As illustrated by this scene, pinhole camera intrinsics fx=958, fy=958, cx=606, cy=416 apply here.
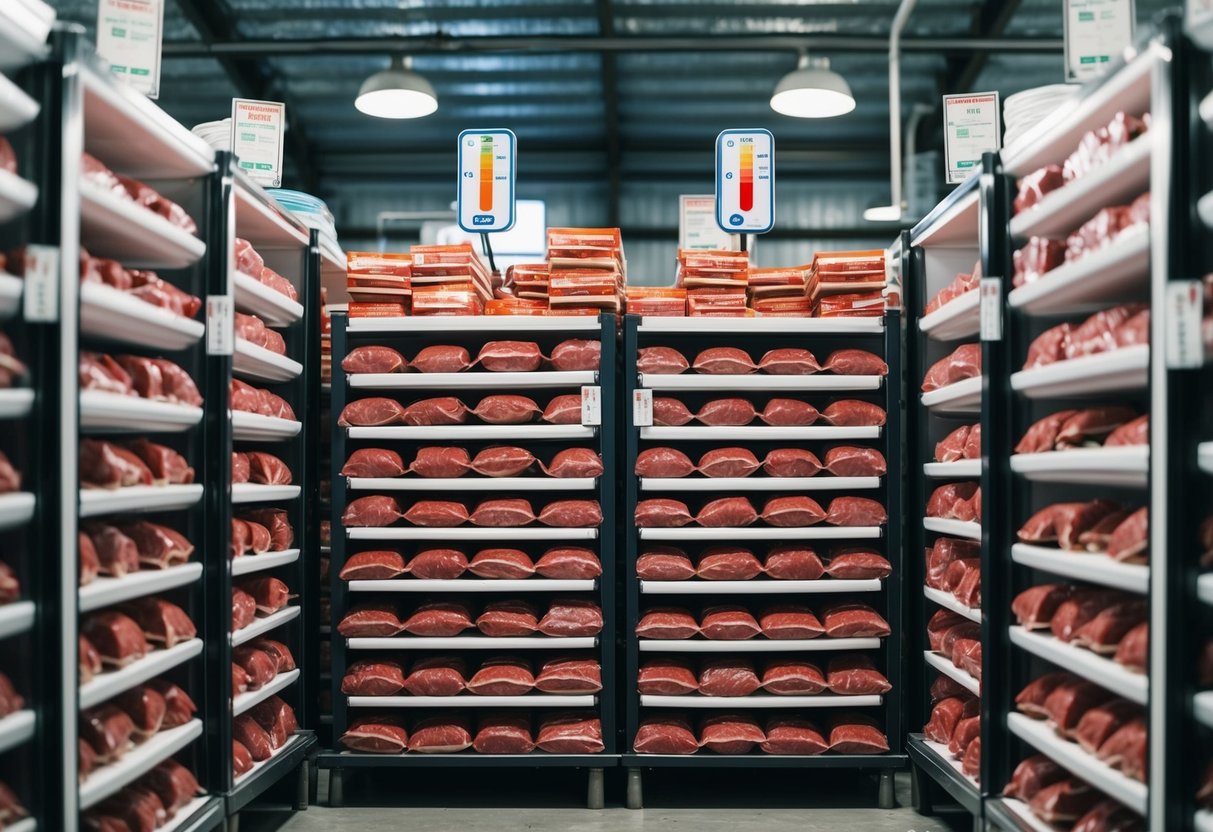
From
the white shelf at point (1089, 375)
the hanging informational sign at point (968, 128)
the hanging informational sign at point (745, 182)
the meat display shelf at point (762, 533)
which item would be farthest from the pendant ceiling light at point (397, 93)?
the white shelf at point (1089, 375)

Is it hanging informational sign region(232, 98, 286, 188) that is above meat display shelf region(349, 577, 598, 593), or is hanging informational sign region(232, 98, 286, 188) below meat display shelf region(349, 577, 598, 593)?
above

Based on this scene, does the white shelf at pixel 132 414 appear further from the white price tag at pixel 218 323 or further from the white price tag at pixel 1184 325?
the white price tag at pixel 1184 325

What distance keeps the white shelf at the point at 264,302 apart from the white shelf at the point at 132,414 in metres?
0.56

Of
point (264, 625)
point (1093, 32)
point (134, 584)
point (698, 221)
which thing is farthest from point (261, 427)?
point (698, 221)

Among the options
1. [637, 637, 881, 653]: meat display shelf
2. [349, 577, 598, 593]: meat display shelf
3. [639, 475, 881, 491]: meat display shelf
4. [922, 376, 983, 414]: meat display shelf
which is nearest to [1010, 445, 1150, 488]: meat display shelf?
[922, 376, 983, 414]: meat display shelf

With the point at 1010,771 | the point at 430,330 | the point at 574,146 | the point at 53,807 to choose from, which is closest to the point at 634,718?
the point at 1010,771

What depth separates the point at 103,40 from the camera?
11.4 feet

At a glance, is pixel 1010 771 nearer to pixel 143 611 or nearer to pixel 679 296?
pixel 679 296

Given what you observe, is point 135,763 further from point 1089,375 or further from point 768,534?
point 1089,375

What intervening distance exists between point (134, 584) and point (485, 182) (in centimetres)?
279

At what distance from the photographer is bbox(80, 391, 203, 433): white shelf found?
257 cm

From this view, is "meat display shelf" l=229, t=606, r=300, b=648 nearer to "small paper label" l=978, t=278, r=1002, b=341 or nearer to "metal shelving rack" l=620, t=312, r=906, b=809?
"metal shelving rack" l=620, t=312, r=906, b=809

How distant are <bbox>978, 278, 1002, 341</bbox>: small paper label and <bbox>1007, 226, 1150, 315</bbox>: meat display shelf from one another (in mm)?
46

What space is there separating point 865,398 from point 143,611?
10.2ft
